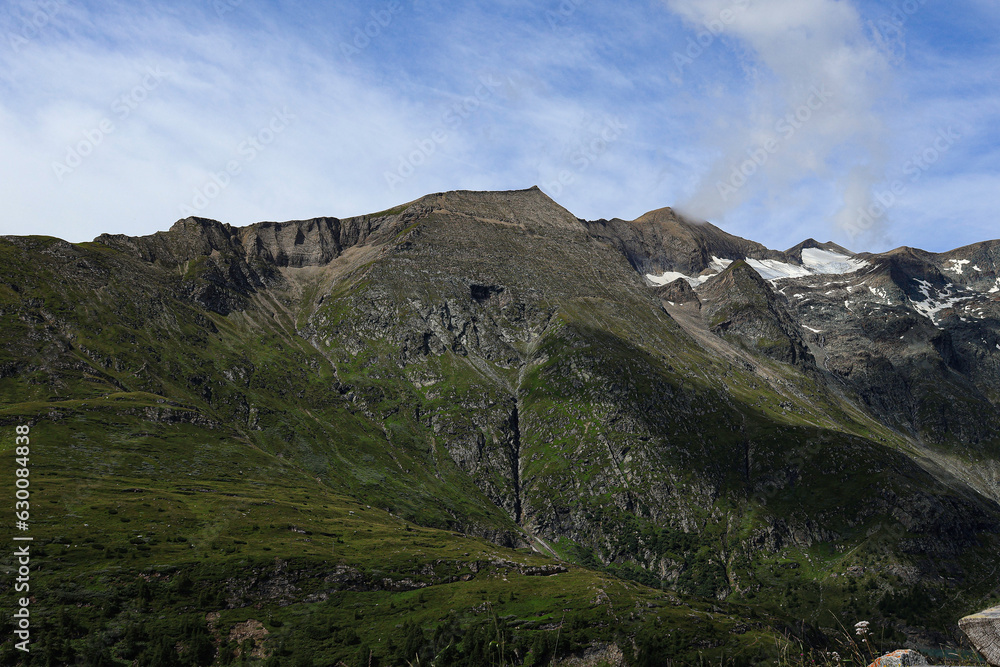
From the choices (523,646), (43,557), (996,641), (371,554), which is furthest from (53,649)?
(996,641)

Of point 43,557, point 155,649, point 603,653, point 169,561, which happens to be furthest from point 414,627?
point 43,557

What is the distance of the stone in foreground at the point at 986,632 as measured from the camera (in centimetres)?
1166

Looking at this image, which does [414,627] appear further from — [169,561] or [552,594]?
[169,561]

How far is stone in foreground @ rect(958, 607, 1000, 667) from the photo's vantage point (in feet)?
38.3

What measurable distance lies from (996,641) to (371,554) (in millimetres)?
156008

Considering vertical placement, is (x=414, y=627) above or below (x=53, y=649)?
below

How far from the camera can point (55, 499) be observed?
141 metres

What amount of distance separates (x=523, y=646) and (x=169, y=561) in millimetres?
72409

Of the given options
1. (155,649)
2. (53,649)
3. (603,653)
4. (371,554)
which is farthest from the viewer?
(371,554)

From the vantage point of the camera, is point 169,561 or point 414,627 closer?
point 414,627

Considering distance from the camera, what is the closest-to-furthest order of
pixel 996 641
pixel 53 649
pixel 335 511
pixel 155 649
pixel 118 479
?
1. pixel 996 641
2. pixel 53 649
3. pixel 155 649
4. pixel 118 479
5. pixel 335 511

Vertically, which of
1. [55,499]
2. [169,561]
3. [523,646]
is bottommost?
[523,646]

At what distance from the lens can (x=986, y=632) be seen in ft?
39.4

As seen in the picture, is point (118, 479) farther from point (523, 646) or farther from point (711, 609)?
point (711, 609)
